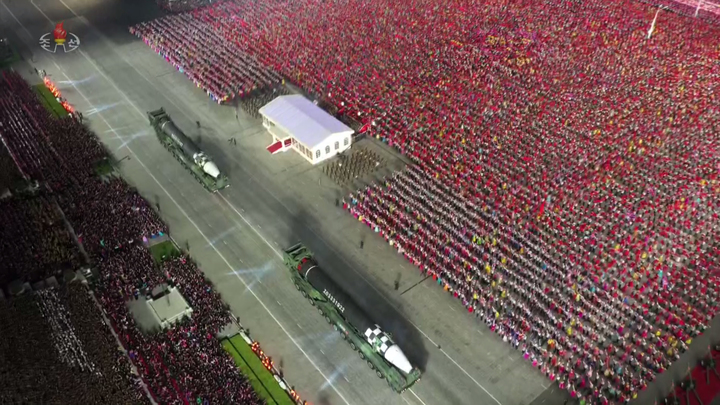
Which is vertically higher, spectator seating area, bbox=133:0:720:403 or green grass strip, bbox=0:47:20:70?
green grass strip, bbox=0:47:20:70

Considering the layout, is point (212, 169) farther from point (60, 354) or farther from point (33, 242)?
point (60, 354)

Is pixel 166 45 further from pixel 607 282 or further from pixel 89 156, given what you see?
pixel 607 282

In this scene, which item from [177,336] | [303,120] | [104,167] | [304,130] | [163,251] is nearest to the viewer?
[177,336]

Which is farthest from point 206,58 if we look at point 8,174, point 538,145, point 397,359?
point 397,359

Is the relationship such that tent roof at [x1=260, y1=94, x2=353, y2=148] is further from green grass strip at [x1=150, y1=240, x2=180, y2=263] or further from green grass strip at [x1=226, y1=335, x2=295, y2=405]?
green grass strip at [x1=226, y1=335, x2=295, y2=405]

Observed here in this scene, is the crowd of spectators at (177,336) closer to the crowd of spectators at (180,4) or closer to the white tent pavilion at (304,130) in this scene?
the white tent pavilion at (304,130)

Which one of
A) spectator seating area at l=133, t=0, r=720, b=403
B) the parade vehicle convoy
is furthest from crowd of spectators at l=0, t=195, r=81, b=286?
spectator seating area at l=133, t=0, r=720, b=403
